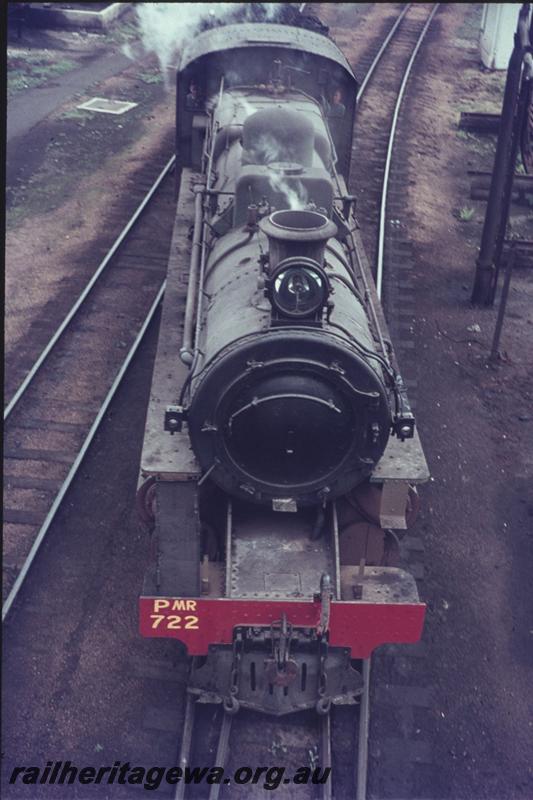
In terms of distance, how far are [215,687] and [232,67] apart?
875 centimetres

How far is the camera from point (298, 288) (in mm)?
5902

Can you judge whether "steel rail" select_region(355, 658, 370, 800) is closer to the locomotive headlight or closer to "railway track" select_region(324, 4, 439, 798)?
"railway track" select_region(324, 4, 439, 798)

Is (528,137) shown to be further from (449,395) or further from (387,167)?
(387,167)

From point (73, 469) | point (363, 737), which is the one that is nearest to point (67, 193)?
point (73, 469)

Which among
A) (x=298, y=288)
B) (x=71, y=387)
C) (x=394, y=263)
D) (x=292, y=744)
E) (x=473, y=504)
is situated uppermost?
(x=298, y=288)

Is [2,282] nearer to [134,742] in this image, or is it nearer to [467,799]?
[134,742]

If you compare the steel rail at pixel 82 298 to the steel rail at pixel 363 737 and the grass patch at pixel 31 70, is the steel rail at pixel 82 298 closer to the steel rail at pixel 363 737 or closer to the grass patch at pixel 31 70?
the steel rail at pixel 363 737

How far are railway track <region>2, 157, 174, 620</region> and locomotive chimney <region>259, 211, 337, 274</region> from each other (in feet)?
13.7

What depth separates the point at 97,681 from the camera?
7047 mm

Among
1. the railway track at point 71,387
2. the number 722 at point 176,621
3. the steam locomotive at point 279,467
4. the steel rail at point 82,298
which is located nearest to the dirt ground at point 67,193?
the steel rail at point 82,298

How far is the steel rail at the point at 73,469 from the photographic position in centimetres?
779

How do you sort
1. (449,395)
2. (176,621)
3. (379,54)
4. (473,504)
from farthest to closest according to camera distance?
(379,54), (449,395), (473,504), (176,621)

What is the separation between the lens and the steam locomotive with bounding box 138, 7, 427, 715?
603 centimetres

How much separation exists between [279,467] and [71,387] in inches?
204
